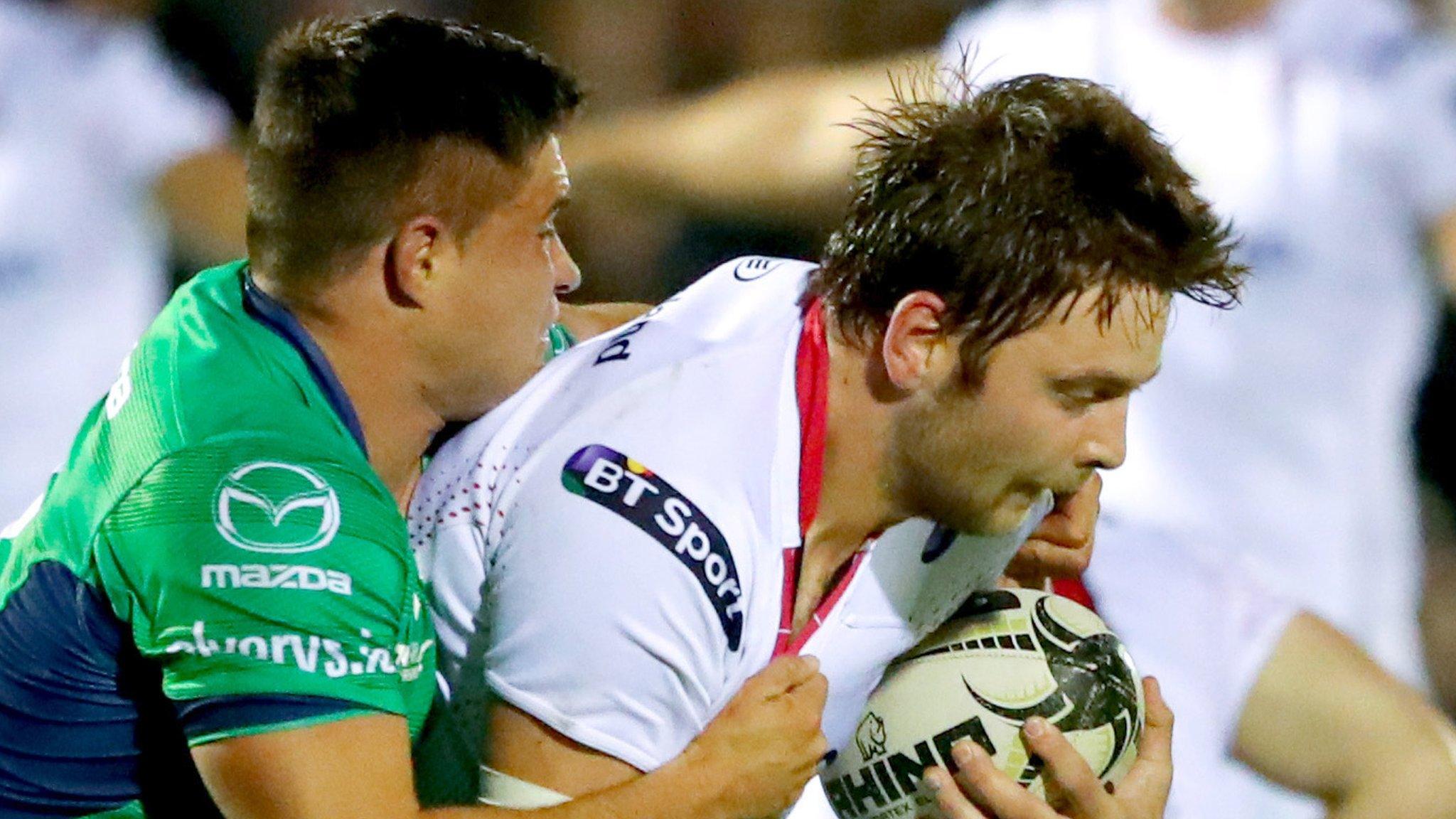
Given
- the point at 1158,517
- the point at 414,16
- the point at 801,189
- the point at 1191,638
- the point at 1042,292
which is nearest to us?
the point at 1042,292

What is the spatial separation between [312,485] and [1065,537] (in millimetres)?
914

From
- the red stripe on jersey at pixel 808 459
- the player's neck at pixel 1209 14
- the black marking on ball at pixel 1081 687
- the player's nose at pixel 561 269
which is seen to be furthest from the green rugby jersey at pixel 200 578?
the player's neck at pixel 1209 14

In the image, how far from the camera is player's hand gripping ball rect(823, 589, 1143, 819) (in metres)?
2.19

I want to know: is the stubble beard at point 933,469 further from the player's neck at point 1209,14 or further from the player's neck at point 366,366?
the player's neck at point 1209,14

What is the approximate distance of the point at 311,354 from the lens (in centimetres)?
203

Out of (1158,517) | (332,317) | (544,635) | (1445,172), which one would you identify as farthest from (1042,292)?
(1445,172)

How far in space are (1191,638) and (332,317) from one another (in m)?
1.69

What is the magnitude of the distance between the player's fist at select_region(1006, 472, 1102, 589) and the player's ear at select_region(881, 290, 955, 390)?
374 millimetres

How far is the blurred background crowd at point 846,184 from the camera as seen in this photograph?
12.8 ft

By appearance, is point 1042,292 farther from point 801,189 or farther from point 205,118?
point 205,118

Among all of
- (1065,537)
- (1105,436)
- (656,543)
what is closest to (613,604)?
(656,543)

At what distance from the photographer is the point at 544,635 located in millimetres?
1919

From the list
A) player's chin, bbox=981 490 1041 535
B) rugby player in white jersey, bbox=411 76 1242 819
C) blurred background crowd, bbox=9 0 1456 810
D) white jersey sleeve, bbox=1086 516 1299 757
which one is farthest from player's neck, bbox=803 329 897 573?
blurred background crowd, bbox=9 0 1456 810

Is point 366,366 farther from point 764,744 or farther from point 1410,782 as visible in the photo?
point 1410,782
